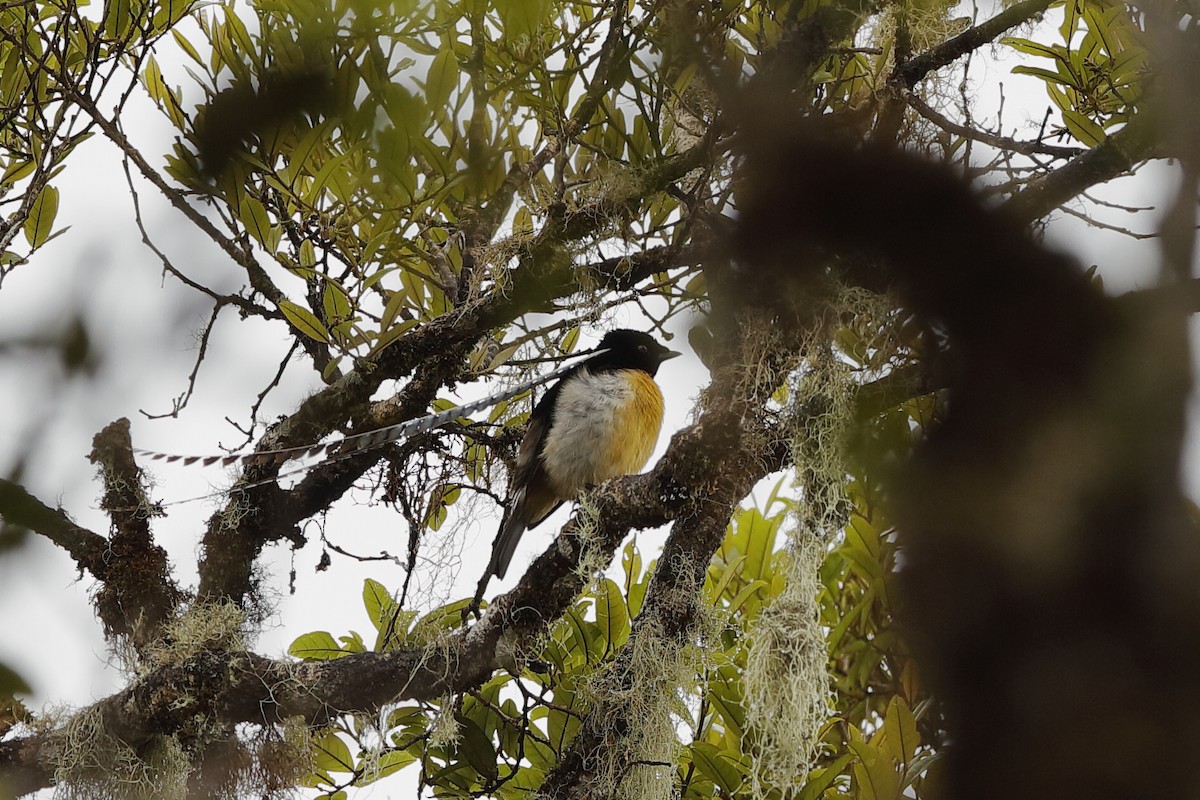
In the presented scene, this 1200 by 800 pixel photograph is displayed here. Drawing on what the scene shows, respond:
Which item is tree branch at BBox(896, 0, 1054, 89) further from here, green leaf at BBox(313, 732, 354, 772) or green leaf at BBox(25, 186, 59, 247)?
green leaf at BBox(313, 732, 354, 772)

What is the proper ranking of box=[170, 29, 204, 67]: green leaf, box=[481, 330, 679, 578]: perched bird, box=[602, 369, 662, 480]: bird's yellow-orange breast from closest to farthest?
box=[170, 29, 204, 67]: green leaf → box=[481, 330, 679, 578]: perched bird → box=[602, 369, 662, 480]: bird's yellow-orange breast

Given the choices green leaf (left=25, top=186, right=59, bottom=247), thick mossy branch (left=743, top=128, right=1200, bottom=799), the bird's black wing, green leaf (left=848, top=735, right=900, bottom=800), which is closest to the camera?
thick mossy branch (left=743, top=128, right=1200, bottom=799)

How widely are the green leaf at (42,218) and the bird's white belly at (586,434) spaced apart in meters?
1.59

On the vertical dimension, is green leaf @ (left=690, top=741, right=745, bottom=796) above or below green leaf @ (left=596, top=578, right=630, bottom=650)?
below

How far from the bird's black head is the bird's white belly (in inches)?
4.1

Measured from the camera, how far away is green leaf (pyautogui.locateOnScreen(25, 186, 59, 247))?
2.24m

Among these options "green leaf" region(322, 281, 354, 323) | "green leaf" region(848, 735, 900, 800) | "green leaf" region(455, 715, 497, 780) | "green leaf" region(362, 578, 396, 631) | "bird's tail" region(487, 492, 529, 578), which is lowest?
"green leaf" region(848, 735, 900, 800)

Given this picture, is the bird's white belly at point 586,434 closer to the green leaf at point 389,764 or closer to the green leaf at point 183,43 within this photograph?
the green leaf at point 389,764

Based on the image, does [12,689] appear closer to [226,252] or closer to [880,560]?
[226,252]

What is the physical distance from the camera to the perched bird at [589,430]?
3.40 meters

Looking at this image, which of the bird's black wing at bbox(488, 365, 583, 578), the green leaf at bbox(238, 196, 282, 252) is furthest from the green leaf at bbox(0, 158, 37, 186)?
the bird's black wing at bbox(488, 365, 583, 578)

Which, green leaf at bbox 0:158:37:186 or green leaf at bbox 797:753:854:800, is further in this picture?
green leaf at bbox 0:158:37:186

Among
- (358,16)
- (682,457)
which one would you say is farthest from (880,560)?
(358,16)

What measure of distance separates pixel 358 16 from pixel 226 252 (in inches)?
72.9
